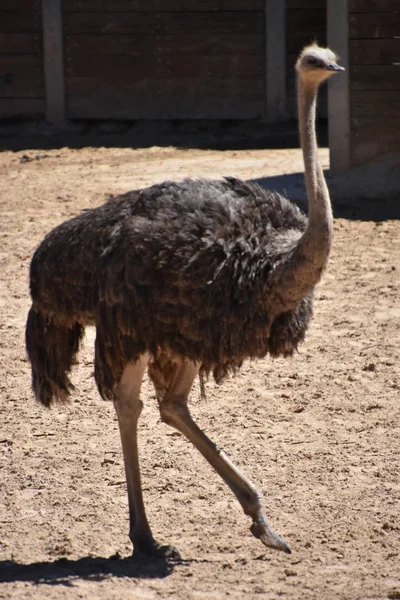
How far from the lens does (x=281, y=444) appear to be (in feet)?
14.9

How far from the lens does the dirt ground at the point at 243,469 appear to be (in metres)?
3.48

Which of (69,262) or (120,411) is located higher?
(69,262)

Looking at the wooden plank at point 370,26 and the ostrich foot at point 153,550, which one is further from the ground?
the wooden plank at point 370,26

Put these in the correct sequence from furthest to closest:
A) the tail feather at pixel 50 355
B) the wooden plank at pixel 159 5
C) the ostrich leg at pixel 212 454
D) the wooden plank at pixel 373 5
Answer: the wooden plank at pixel 159 5
the wooden plank at pixel 373 5
the tail feather at pixel 50 355
the ostrich leg at pixel 212 454

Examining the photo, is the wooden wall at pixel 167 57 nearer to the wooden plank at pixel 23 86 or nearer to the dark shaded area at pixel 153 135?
the dark shaded area at pixel 153 135

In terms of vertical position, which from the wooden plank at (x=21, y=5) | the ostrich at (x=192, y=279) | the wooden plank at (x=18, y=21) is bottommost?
the ostrich at (x=192, y=279)

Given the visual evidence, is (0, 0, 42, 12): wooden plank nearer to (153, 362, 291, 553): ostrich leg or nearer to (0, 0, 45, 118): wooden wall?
(0, 0, 45, 118): wooden wall

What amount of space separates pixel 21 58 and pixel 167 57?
1.58m

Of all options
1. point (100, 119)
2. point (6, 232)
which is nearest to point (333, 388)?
point (6, 232)

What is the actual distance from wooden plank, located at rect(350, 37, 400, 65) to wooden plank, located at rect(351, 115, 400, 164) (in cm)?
40

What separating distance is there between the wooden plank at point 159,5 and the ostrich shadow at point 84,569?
8437mm

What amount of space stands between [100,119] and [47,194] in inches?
123

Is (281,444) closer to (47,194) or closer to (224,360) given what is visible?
(224,360)

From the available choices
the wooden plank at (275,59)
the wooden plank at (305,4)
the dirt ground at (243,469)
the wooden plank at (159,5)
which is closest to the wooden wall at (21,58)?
the wooden plank at (159,5)
